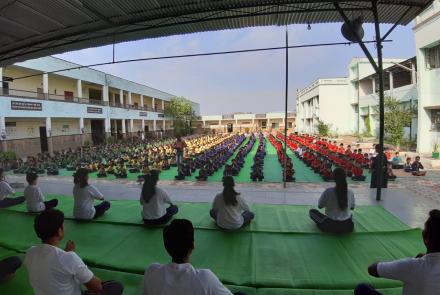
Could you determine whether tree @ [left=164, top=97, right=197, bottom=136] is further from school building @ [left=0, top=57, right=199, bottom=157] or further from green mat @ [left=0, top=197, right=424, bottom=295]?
green mat @ [left=0, top=197, right=424, bottom=295]

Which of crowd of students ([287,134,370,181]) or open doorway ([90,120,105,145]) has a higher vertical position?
open doorway ([90,120,105,145])

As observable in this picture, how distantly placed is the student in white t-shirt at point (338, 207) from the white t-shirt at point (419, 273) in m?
2.79

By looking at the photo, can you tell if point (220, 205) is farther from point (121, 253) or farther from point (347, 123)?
point (347, 123)

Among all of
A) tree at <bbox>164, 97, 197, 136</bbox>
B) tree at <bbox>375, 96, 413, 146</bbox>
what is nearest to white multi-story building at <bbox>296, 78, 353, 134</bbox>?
tree at <bbox>164, 97, 197, 136</bbox>

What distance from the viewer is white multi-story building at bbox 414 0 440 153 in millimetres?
17016

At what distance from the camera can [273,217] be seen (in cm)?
625

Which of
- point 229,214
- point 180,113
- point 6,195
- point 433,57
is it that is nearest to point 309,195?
point 229,214

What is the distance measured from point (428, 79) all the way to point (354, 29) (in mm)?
14027

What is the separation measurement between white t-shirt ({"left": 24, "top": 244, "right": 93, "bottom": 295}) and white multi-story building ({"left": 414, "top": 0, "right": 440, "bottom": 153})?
63.6 ft

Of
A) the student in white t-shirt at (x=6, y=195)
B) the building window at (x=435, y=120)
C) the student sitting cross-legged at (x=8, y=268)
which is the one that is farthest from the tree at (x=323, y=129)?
the student sitting cross-legged at (x=8, y=268)

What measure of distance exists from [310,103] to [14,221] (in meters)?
44.8

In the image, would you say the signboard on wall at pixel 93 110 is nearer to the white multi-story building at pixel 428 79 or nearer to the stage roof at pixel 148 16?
the stage roof at pixel 148 16

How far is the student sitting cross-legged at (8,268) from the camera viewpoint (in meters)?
3.70

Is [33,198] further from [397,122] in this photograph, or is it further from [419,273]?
[397,122]
